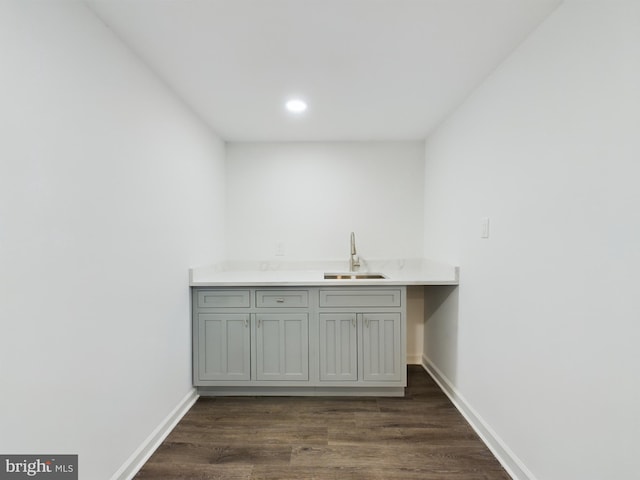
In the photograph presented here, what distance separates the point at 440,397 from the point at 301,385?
1.09 meters

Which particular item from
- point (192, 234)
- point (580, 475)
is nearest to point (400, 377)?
point (580, 475)

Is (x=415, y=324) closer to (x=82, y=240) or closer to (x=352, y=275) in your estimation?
(x=352, y=275)

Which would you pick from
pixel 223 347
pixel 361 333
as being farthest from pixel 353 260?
pixel 223 347

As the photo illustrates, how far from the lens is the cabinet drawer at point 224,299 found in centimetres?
230

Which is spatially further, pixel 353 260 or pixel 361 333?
pixel 353 260

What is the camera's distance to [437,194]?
2684 millimetres

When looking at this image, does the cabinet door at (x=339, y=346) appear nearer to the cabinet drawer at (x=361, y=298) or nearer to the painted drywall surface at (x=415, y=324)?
the cabinet drawer at (x=361, y=298)

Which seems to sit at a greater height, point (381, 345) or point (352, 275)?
point (352, 275)

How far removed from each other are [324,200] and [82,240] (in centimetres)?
209

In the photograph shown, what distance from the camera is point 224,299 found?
90.8 inches

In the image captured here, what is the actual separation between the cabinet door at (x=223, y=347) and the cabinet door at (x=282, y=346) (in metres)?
0.10

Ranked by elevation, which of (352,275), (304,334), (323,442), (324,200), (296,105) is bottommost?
(323,442)
